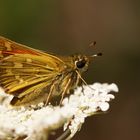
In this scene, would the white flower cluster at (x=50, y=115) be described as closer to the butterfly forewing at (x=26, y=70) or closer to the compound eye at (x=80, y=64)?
the butterfly forewing at (x=26, y=70)

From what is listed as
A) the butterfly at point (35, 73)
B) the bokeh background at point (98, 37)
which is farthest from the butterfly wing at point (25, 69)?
the bokeh background at point (98, 37)

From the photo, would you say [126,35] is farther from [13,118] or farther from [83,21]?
[13,118]

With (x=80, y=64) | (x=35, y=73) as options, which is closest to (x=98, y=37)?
(x=80, y=64)

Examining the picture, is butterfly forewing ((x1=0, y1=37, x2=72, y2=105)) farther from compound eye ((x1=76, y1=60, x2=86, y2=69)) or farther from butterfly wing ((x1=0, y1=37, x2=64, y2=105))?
compound eye ((x1=76, y1=60, x2=86, y2=69))

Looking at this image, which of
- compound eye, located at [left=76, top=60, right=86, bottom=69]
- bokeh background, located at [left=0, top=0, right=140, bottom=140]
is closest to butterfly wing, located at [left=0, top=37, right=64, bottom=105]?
compound eye, located at [left=76, top=60, right=86, bottom=69]

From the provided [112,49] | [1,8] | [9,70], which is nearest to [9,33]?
[1,8]

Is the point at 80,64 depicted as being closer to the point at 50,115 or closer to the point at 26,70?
the point at 26,70
